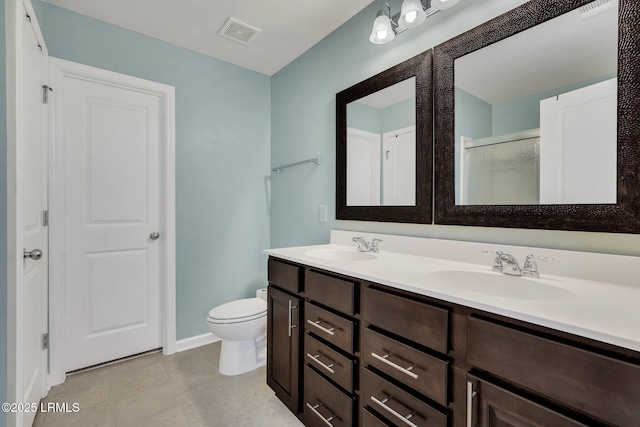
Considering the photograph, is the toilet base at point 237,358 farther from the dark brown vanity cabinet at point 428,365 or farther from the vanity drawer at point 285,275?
the vanity drawer at point 285,275

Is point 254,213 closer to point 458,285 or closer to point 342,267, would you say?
point 342,267

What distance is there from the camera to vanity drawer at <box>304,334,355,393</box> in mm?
1190

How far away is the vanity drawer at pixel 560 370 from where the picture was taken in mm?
572

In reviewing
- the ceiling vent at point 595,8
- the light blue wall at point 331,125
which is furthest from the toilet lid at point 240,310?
the ceiling vent at point 595,8

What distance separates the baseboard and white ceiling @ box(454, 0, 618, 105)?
8.36 feet

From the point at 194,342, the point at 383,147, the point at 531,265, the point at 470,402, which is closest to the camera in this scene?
the point at 470,402

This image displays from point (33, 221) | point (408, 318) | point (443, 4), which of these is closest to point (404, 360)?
point (408, 318)

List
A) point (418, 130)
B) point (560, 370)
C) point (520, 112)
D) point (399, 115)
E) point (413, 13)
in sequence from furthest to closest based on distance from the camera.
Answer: point (399, 115) → point (418, 130) → point (413, 13) → point (520, 112) → point (560, 370)

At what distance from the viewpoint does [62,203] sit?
1888mm

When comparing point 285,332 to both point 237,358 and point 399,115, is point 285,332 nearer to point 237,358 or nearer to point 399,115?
point 237,358

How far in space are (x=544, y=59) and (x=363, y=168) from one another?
100cm

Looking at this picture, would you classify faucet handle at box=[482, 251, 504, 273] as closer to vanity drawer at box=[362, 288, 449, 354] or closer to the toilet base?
vanity drawer at box=[362, 288, 449, 354]

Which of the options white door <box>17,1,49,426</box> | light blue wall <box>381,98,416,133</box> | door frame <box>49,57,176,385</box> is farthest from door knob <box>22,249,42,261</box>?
light blue wall <box>381,98,416,133</box>

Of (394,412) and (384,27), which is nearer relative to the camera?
(394,412)
